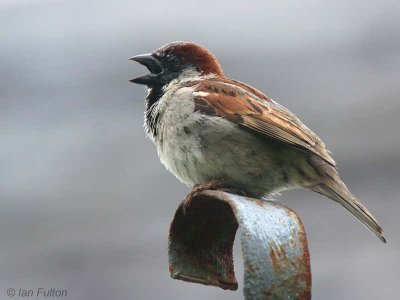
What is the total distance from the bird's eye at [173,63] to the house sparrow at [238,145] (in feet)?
0.76

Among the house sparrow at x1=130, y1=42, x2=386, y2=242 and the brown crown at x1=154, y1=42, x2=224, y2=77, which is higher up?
the brown crown at x1=154, y1=42, x2=224, y2=77

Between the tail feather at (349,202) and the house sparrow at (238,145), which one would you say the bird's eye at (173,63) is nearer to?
the house sparrow at (238,145)

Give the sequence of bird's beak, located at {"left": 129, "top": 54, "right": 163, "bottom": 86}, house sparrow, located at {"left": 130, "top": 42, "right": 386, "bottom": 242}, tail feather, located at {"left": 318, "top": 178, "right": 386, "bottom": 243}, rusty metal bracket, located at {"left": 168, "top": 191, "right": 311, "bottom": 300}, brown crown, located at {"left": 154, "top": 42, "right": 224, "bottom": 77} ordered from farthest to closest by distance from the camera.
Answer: brown crown, located at {"left": 154, "top": 42, "right": 224, "bottom": 77} < bird's beak, located at {"left": 129, "top": 54, "right": 163, "bottom": 86} < house sparrow, located at {"left": 130, "top": 42, "right": 386, "bottom": 242} < tail feather, located at {"left": 318, "top": 178, "right": 386, "bottom": 243} < rusty metal bracket, located at {"left": 168, "top": 191, "right": 311, "bottom": 300}

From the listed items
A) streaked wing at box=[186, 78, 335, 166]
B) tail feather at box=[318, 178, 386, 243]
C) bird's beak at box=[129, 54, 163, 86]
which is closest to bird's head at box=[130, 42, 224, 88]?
bird's beak at box=[129, 54, 163, 86]

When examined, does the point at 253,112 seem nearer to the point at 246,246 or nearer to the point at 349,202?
the point at 349,202

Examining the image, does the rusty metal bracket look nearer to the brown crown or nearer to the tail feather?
the tail feather

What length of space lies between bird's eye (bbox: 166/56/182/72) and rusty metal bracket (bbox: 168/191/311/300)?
137 cm

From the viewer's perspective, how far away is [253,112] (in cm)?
296

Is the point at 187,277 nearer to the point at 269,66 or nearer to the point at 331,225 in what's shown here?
the point at 331,225

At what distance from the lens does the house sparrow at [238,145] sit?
2.82 m

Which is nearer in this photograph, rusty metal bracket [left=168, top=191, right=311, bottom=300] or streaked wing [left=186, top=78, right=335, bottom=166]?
rusty metal bracket [left=168, top=191, right=311, bottom=300]

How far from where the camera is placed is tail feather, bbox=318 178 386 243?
2.64 m

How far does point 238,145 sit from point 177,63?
0.62m

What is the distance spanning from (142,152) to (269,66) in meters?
0.85
